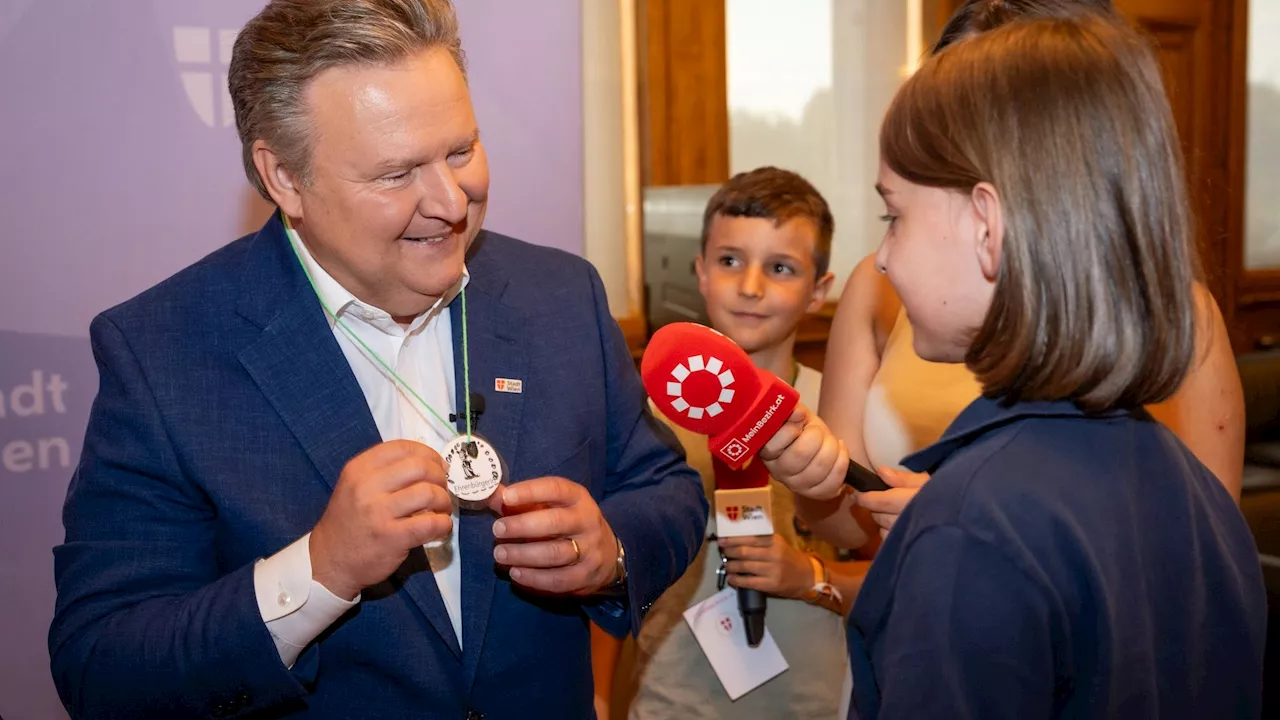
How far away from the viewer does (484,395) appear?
1665 millimetres

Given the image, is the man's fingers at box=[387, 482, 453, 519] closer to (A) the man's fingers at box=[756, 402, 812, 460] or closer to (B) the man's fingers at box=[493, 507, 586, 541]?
(B) the man's fingers at box=[493, 507, 586, 541]

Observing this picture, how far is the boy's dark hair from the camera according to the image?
246 cm

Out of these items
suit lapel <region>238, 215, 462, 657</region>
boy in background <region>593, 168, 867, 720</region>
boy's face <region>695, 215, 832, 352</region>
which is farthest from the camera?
boy's face <region>695, 215, 832, 352</region>

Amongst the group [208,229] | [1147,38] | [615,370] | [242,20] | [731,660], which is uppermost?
[242,20]

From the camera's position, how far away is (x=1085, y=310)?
3.39 ft

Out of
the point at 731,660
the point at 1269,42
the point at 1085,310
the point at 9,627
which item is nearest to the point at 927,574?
the point at 1085,310

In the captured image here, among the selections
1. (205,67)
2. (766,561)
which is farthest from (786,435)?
(205,67)

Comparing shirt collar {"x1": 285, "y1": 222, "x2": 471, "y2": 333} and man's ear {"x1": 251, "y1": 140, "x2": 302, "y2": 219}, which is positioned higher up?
man's ear {"x1": 251, "y1": 140, "x2": 302, "y2": 219}

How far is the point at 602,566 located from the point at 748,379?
13.9 inches

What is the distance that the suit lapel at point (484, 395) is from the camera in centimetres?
157

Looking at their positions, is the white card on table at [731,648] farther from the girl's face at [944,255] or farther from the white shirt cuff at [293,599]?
the girl's face at [944,255]

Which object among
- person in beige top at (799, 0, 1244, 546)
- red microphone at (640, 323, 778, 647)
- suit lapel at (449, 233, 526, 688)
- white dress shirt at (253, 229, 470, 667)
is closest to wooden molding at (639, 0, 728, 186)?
person in beige top at (799, 0, 1244, 546)

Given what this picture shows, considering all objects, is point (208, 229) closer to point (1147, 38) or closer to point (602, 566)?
point (602, 566)

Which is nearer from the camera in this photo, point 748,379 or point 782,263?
point 748,379
